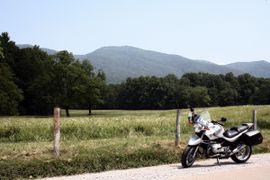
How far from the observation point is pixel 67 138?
20078 millimetres

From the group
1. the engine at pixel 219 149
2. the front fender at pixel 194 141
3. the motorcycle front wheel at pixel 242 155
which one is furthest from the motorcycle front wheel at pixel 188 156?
the motorcycle front wheel at pixel 242 155

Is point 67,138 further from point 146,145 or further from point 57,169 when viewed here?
point 57,169

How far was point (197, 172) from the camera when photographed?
11.2 m

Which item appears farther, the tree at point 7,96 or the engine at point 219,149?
the tree at point 7,96

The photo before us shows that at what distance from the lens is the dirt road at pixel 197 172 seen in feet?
34.7

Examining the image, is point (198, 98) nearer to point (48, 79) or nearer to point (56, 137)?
point (48, 79)

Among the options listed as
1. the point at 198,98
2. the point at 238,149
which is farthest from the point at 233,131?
the point at 198,98

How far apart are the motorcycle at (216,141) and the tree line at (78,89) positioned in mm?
42761

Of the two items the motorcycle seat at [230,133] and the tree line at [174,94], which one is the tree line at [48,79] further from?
the motorcycle seat at [230,133]

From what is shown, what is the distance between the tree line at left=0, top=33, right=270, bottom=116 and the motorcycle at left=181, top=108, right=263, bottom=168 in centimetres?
4276

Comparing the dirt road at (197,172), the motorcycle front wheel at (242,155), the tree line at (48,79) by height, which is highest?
the tree line at (48,79)

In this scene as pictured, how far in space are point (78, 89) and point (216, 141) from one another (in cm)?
5838

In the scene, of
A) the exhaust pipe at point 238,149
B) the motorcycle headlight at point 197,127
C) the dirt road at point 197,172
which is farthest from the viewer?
the exhaust pipe at point 238,149

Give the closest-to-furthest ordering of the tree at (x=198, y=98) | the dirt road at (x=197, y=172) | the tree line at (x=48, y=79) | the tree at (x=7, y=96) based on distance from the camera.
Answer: the dirt road at (x=197, y=172)
the tree at (x=7, y=96)
the tree line at (x=48, y=79)
the tree at (x=198, y=98)
